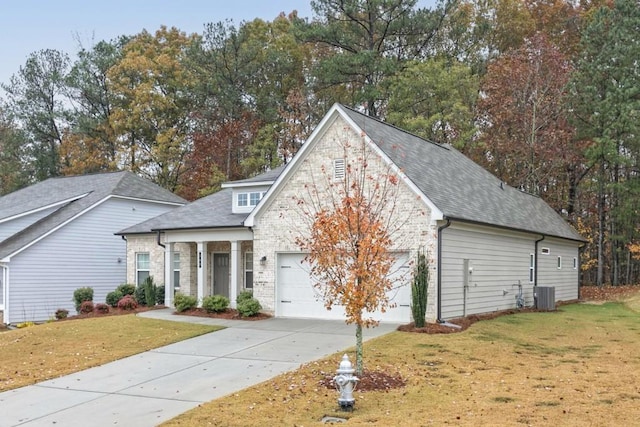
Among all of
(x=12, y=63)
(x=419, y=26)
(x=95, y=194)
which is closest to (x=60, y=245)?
(x=95, y=194)

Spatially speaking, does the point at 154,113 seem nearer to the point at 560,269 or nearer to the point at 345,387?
the point at 560,269

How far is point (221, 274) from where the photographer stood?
2359cm

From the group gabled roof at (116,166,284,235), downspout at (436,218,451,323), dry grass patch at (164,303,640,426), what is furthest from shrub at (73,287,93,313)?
downspout at (436,218,451,323)

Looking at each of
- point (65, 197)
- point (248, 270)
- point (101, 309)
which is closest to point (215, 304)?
point (248, 270)

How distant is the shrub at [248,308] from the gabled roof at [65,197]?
11.7 metres

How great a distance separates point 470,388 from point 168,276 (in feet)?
50.0

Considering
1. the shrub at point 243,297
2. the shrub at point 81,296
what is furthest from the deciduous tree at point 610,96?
the shrub at point 81,296

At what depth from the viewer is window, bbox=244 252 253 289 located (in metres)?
22.3

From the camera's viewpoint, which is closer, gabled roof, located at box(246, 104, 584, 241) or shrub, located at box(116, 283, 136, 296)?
gabled roof, located at box(246, 104, 584, 241)

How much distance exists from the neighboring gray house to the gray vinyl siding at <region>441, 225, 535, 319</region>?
56.0 feet

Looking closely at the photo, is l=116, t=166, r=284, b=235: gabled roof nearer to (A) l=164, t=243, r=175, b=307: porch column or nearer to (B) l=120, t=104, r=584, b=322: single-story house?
(B) l=120, t=104, r=584, b=322: single-story house

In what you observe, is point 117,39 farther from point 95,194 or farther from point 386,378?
point 386,378

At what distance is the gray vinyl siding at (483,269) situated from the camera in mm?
17297

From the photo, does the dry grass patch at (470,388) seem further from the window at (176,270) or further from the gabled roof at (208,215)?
the window at (176,270)
